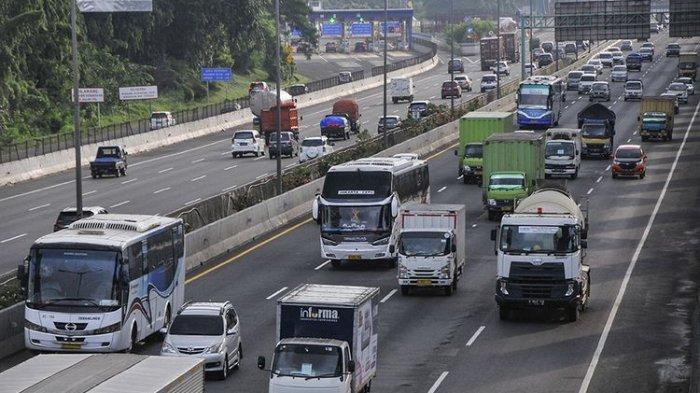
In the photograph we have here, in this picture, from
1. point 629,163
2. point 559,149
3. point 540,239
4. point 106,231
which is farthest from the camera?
point 629,163

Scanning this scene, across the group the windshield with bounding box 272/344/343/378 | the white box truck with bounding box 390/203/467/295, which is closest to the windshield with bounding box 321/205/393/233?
the white box truck with bounding box 390/203/467/295

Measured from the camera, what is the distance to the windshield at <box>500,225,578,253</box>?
42.2 meters

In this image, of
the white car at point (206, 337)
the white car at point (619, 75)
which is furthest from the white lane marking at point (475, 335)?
the white car at point (619, 75)

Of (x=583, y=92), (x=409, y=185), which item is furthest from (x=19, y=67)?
(x=409, y=185)

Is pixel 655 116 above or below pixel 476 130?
below

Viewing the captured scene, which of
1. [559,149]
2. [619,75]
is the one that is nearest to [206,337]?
[559,149]

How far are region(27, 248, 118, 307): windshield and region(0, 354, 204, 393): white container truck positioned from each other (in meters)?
11.3

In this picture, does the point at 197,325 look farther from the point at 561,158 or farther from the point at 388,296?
the point at 561,158

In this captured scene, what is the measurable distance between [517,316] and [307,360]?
14467mm

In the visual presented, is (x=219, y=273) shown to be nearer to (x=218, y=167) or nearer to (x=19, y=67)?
(x=218, y=167)

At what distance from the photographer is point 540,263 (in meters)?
42.1

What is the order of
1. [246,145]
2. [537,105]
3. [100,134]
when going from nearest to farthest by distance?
[246,145] < [100,134] < [537,105]

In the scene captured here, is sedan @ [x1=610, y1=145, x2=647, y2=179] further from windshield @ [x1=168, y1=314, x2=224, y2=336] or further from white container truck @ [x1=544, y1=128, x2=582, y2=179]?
windshield @ [x1=168, y1=314, x2=224, y2=336]

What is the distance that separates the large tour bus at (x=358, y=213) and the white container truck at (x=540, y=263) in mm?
9736
